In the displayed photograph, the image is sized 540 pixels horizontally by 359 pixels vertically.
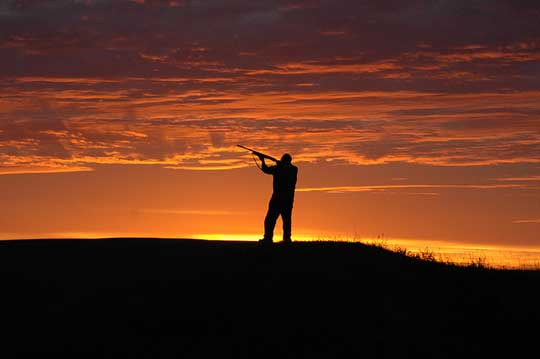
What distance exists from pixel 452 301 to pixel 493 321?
148cm

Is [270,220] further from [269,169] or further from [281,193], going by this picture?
[269,169]

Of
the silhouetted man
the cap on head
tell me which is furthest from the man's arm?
the cap on head

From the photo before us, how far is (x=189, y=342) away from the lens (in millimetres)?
16406

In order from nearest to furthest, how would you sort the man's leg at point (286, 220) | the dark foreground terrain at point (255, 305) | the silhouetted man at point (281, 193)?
the dark foreground terrain at point (255, 305) → the silhouetted man at point (281, 193) → the man's leg at point (286, 220)

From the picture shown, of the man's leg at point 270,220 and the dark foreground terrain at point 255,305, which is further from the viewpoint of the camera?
the man's leg at point 270,220

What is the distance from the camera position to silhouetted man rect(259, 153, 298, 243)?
26500 mm

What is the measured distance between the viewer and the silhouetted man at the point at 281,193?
26.5 m

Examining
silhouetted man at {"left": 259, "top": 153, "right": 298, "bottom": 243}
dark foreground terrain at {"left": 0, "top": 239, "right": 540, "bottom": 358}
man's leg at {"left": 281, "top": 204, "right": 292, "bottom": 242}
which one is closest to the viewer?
dark foreground terrain at {"left": 0, "top": 239, "right": 540, "bottom": 358}

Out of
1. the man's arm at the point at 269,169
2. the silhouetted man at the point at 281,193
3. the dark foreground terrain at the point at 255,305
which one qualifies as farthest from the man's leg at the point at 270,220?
the dark foreground terrain at the point at 255,305

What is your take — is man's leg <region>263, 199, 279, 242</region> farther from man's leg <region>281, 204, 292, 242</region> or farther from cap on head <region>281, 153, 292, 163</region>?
cap on head <region>281, 153, 292, 163</region>

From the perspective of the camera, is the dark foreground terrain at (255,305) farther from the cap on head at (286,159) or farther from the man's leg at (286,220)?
the cap on head at (286,159)

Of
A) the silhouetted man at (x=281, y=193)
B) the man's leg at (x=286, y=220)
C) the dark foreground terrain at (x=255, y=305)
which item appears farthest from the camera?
the man's leg at (x=286, y=220)

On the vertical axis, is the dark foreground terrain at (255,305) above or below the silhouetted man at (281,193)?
below

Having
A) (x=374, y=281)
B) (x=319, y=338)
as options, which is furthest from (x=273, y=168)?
(x=319, y=338)
